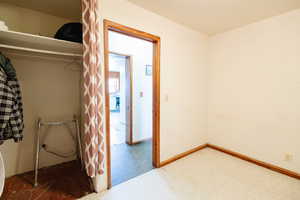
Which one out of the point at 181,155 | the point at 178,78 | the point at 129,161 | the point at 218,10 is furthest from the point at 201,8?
the point at 129,161

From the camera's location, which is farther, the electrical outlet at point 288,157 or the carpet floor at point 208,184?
the electrical outlet at point 288,157

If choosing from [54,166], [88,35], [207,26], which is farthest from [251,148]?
[54,166]

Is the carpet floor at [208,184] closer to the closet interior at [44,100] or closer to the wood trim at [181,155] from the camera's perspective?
the wood trim at [181,155]

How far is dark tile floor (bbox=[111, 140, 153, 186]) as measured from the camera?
6.58 ft

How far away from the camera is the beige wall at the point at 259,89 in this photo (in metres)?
1.97

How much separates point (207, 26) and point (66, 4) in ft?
7.26

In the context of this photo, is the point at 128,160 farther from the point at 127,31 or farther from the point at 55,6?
the point at 55,6

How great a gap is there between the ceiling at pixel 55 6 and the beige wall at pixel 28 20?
63 millimetres

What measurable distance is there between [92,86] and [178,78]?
150cm

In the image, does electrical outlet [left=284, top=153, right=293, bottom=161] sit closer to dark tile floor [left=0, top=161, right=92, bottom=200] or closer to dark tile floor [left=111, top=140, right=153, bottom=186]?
dark tile floor [left=111, top=140, right=153, bottom=186]

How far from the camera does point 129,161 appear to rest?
241 cm

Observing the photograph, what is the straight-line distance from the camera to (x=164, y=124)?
2252 mm

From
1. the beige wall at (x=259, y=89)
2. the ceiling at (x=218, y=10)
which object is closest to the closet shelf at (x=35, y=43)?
the ceiling at (x=218, y=10)

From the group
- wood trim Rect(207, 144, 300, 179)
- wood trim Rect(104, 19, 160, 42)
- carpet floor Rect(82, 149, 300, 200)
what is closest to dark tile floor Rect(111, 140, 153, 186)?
carpet floor Rect(82, 149, 300, 200)
